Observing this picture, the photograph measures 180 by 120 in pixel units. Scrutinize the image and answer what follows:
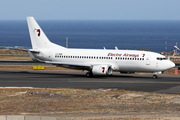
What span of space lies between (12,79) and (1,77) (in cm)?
328

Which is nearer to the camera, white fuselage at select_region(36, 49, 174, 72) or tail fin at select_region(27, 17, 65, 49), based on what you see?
white fuselage at select_region(36, 49, 174, 72)

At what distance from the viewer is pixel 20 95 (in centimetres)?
3152

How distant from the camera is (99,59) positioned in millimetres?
51531

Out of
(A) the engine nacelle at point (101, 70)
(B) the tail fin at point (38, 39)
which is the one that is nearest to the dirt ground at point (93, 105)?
(A) the engine nacelle at point (101, 70)

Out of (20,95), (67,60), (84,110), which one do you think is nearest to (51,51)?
(67,60)

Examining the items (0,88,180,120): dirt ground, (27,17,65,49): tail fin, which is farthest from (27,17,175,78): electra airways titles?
(0,88,180,120): dirt ground

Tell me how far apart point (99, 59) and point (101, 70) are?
272 centimetres

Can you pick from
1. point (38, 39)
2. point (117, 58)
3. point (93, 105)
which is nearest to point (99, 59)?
point (117, 58)

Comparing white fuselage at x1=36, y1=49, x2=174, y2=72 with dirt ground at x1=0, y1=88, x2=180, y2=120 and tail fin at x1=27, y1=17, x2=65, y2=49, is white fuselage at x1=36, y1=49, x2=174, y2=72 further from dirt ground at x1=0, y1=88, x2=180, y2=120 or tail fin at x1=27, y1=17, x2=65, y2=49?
dirt ground at x1=0, y1=88, x2=180, y2=120

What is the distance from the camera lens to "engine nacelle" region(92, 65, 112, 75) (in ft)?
161

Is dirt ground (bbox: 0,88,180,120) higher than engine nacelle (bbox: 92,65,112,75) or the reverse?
the reverse

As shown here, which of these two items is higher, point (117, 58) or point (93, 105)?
point (117, 58)

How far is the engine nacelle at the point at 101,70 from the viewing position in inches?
1933

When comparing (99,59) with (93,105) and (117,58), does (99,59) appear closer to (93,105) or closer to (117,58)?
(117,58)
